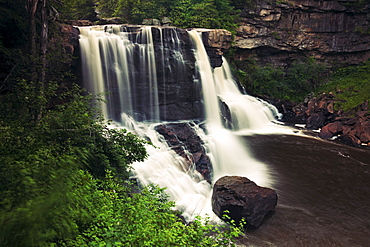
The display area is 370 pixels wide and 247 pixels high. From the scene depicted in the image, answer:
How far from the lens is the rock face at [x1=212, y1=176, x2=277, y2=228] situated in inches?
368

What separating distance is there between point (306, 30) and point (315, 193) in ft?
76.3

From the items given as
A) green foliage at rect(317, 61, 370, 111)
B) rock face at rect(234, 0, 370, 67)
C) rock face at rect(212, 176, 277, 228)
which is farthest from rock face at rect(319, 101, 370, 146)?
rock face at rect(212, 176, 277, 228)

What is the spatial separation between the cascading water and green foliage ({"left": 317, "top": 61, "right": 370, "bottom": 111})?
11402 mm

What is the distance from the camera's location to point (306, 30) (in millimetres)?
28516

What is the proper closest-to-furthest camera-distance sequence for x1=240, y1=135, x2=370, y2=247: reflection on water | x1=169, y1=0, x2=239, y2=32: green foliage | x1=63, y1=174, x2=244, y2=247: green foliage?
x1=63, y1=174, x2=244, y2=247: green foliage → x1=240, y1=135, x2=370, y2=247: reflection on water → x1=169, y1=0, x2=239, y2=32: green foliage

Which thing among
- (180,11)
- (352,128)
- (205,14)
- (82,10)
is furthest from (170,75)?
(82,10)

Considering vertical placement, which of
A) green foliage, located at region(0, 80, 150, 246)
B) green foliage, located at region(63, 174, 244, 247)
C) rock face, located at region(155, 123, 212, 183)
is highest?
green foliage, located at region(0, 80, 150, 246)

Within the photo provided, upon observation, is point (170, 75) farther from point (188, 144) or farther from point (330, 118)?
point (330, 118)

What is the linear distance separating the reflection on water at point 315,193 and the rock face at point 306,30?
1408 cm

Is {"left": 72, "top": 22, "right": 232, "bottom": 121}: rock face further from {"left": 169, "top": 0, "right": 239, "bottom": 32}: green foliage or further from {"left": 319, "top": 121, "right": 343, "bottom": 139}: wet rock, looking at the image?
{"left": 319, "top": 121, "right": 343, "bottom": 139}: wet rock

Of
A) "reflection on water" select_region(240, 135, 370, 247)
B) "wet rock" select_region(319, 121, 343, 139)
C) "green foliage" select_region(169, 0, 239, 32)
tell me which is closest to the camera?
"reflection on water" select_region(240, 135, 370, 247)

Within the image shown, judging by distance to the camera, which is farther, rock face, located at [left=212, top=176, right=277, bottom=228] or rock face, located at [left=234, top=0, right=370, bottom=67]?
rock face, located at [left=234, top=0, right=370, bottom=67]

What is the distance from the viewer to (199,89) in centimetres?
1902

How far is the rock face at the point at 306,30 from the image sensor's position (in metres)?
27.8
